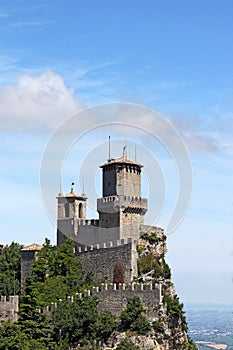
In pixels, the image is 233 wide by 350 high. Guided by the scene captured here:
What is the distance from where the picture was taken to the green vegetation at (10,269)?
60.4 metres

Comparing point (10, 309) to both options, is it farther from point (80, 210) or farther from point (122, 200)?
point (80, 210)

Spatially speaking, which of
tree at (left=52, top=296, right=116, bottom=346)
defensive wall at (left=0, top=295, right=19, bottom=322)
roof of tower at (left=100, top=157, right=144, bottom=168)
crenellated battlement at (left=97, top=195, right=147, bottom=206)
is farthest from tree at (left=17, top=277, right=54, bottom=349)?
roof of tower at (left=100, top=157, right=144, bottom=168)

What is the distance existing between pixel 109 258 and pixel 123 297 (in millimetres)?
4977

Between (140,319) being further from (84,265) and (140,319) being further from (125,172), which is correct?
(125,172)

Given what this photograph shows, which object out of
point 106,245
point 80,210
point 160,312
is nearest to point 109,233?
point 106,245

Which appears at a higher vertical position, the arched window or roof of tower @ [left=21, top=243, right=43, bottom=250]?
the arched window

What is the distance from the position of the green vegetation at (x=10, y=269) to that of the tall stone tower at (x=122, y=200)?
338 inches

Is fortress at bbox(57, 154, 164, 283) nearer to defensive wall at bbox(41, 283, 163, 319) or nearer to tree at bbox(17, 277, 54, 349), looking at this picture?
defensive wall at bbox(41, 283, 163, 319)

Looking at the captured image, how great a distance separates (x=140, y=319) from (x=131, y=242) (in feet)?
22.2

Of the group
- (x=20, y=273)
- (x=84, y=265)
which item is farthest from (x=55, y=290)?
(x=20, y=273)

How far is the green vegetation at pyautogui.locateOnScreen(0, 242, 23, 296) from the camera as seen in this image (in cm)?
6038

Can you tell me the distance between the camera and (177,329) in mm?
53812

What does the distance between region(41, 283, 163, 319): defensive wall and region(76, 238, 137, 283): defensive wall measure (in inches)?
79.0

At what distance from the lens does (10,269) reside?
2520 inches
